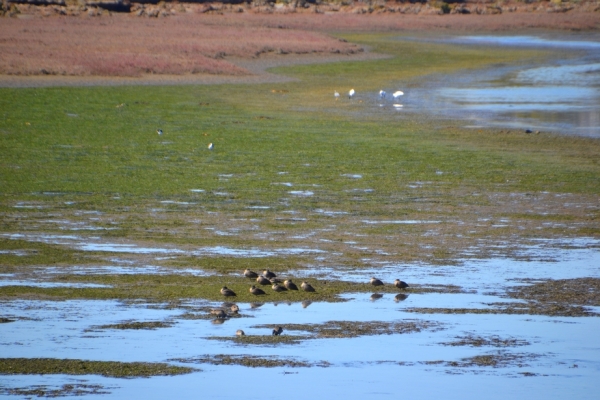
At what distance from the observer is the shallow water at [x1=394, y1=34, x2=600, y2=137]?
74.6 ft

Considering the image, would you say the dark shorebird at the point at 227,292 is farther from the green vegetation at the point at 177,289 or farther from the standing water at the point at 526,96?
the standing water at the point at 526,96

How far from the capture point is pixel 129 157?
1703cm

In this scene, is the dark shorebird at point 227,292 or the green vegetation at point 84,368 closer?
the green vegetation at point 84,368

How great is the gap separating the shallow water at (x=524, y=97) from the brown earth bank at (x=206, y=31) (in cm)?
663

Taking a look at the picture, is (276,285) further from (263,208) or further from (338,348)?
(263,208)

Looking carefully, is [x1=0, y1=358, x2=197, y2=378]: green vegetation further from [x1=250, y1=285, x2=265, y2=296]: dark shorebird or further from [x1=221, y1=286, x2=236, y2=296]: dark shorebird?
[x1=250, y1=285, x2=265, y2=296]: dark shorebird

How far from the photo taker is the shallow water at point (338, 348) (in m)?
7.21

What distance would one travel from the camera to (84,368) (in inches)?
295

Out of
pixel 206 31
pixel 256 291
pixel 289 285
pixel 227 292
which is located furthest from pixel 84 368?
pixel 206 31

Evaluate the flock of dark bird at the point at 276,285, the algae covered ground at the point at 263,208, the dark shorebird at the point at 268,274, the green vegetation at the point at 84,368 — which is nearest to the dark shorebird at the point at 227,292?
the flock of dark bird at the point at 276,285

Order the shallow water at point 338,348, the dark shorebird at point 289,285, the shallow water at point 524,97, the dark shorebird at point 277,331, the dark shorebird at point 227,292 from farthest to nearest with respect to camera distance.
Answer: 1. the shallow water at point 524,97
2. the dark shorebird at point 289,285
3. the dark shorebird at point 227,292
4. the dark shorebird at point 277,331
5. the shallow water at point 338,348

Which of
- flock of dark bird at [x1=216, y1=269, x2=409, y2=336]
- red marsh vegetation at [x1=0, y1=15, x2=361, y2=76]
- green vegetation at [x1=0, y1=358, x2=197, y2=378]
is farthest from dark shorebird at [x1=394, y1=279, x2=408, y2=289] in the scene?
red marsh vegetation at [x1=0, y1=15, x2=361, y2=76]

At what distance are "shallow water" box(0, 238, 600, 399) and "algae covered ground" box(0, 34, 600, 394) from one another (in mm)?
105

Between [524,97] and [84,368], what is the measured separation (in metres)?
22.8
